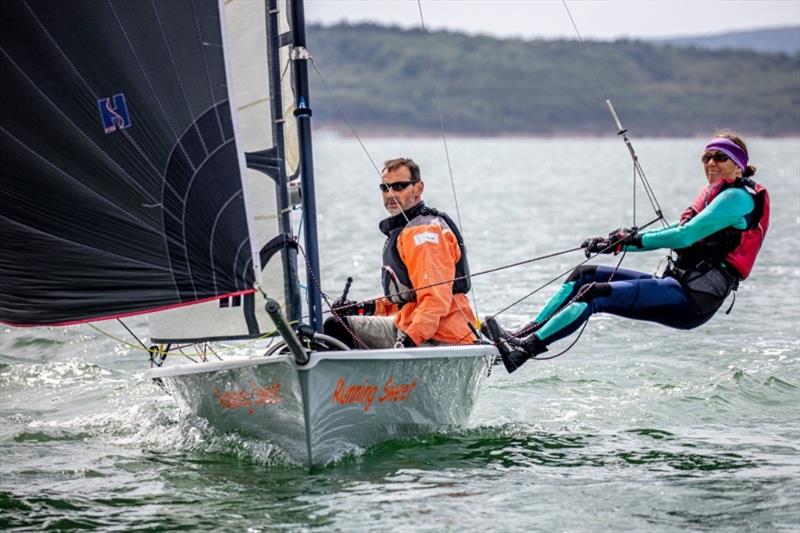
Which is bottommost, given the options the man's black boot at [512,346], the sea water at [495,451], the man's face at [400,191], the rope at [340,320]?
the sea water at [495,451]

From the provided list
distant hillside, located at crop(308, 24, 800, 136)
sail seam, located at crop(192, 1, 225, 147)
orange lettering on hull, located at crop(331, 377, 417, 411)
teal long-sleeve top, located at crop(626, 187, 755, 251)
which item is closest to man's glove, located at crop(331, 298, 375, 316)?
orange lettering on hull, located at crop(331, 377, 417, 411)

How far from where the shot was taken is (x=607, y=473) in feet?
19.8

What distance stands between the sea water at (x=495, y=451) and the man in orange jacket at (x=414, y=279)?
61 cm

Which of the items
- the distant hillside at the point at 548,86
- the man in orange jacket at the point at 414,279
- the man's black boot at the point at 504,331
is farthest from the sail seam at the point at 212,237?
the distant hillside at the point at 548,86

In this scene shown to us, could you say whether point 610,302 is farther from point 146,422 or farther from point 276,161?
point 146,422

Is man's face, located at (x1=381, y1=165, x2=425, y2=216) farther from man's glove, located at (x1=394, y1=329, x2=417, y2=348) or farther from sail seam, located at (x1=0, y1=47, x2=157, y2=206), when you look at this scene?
sail seam, located at (x1=0, y1=47, x2=157, y2=206)

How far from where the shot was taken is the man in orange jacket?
20.6 feet

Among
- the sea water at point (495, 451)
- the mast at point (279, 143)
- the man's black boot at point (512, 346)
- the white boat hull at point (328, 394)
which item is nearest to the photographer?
the sea water at point (495, 451)

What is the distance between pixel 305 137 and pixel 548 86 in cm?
11954

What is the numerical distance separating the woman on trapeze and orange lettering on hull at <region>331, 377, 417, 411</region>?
2.38ft

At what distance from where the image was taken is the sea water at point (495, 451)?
17.7 feet

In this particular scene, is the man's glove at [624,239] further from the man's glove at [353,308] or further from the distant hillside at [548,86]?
the distant hillside at [548,86]

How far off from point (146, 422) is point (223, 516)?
80.6 inches

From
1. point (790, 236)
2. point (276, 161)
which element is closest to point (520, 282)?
point (790, 236)
